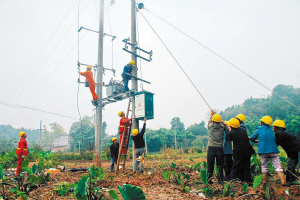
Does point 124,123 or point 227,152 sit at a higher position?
point 124,123

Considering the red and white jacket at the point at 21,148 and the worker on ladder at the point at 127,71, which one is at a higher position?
the worker on ladder at the point at 127,71

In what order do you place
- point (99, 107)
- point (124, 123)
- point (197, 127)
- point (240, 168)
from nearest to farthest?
point (240, 168) < point (124, 123) < point (99, 107) < point (197, 127)

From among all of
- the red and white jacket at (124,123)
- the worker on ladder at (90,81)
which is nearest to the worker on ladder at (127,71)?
the red and white jacket at (124,123)

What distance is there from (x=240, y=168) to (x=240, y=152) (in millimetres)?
491

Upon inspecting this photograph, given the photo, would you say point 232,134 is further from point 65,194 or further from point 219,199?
point 65,194

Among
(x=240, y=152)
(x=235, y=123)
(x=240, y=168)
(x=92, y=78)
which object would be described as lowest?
(x=240, y=168)

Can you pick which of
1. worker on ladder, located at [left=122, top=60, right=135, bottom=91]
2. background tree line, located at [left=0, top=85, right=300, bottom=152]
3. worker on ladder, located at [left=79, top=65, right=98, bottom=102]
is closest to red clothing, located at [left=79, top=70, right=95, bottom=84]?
worker on ladder, located at [left=79, top=65, right=98, bottom=102]

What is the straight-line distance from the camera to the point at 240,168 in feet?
18.5

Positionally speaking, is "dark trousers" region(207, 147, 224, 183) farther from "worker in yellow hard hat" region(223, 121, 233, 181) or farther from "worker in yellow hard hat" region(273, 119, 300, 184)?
"worker in yellow hard hat" region(273, 119, 300, 184)

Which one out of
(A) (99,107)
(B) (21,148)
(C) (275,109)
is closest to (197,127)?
(C) (275,109)

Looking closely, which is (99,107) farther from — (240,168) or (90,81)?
(240,168)

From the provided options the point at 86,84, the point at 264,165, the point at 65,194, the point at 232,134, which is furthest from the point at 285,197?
the point at 86,84

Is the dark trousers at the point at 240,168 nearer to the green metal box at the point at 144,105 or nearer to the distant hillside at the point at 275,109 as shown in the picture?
the green metal box at the point at 144,105

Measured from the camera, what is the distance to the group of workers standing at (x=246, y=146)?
5.23m
